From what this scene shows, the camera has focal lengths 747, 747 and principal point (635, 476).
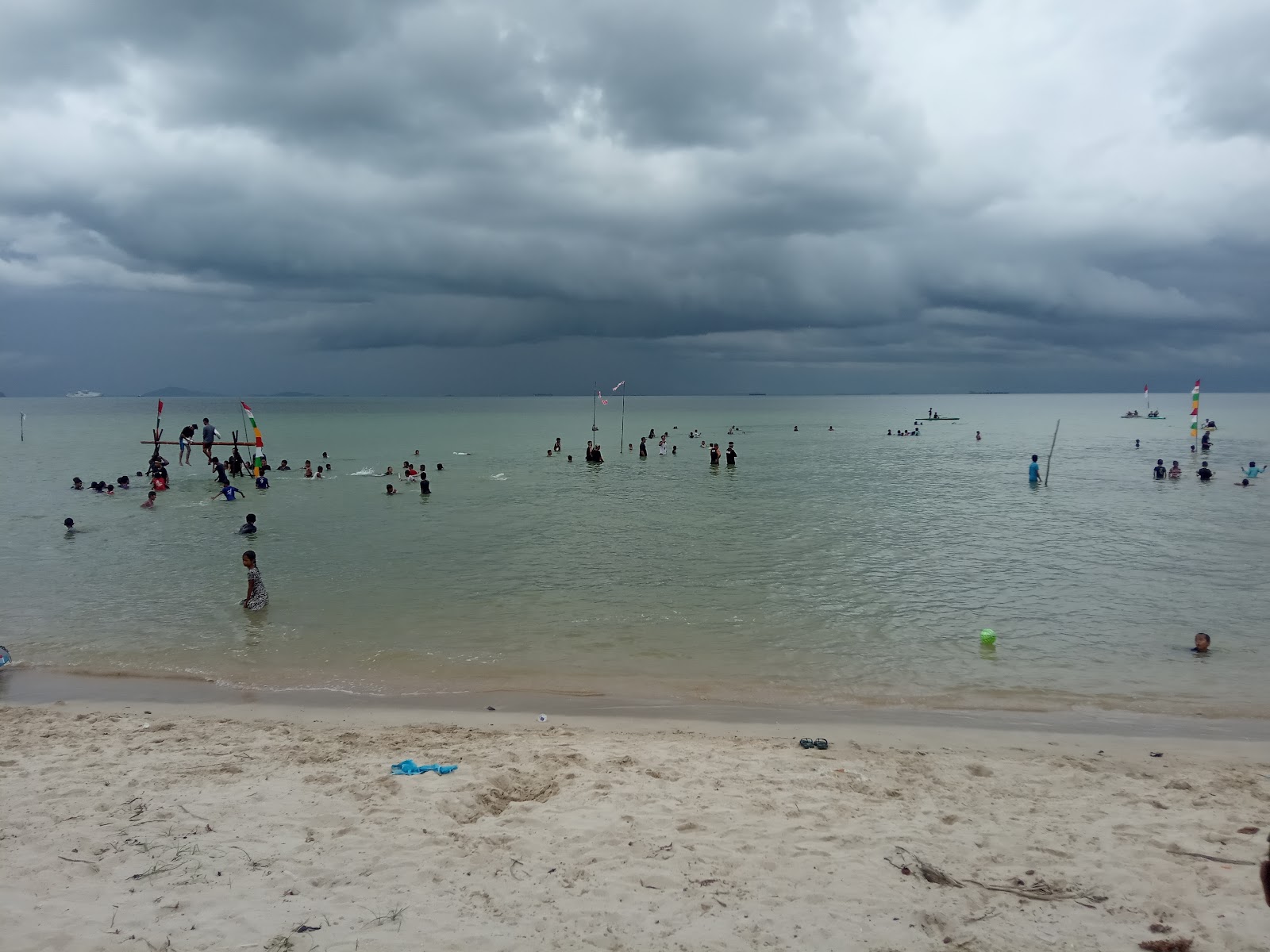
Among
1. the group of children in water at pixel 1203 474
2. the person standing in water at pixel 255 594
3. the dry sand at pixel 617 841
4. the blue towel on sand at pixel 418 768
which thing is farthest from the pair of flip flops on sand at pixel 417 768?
the group of children in water at pixel 1203 474

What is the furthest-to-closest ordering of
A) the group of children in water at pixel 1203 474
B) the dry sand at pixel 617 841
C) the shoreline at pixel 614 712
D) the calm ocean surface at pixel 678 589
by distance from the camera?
the group of children in water at pixel 1203 474 → the calm ocean surface at pixel 678 589 → the shoreline at pixel 614 712 → the dry sand at pixel 617 841

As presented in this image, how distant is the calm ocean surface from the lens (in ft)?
44.5

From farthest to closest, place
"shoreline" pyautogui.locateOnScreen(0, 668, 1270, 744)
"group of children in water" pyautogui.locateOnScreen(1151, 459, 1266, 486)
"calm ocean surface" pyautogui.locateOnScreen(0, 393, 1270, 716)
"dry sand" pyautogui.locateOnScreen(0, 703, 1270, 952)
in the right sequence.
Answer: "group of children in water" pyautogui.locateOnScreen(1151, 459, 1266, 486) → "calm ocean surface" pyautogui.locateOnScreen(0, 393, 1270, 716) → "shoreline" pyautogui.locateOnScreen(0, 668, 1270, 744) → "dry sand" pyautogui.locateOnScreen(0, 703, 1270, 952)

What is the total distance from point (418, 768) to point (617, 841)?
2.95 m

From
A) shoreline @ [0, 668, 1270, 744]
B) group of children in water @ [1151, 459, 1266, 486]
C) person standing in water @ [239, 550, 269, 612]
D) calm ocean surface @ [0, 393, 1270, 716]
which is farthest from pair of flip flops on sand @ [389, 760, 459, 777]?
group of children in water @ [1151, 459, 1266, 486]

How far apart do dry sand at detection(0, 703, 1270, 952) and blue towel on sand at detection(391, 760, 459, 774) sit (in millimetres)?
208

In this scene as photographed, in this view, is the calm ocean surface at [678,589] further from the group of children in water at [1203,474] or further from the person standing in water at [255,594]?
the group of children in water at [1203,474]

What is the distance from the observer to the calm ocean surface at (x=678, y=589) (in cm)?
1356

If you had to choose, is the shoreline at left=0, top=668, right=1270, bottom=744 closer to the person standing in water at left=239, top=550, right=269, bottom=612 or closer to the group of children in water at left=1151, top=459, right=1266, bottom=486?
the person standing in water at left=239, top=550, right=269, bottom=612

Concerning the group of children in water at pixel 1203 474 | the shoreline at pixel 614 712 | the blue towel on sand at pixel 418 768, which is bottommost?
the shoreline at pixel 614 712

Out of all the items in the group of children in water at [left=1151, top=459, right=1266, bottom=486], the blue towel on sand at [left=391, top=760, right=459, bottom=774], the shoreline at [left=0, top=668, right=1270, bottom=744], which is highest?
the group of children in water at [left=1151, top=459, right=1266, bottom=486]

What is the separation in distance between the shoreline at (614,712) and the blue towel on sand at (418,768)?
1974 millimetres

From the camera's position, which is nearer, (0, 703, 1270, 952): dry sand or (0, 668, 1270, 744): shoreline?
(0, 703, 1270, 952): dry sand

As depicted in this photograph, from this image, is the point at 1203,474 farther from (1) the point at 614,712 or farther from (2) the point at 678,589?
(1) the point at 614,712
